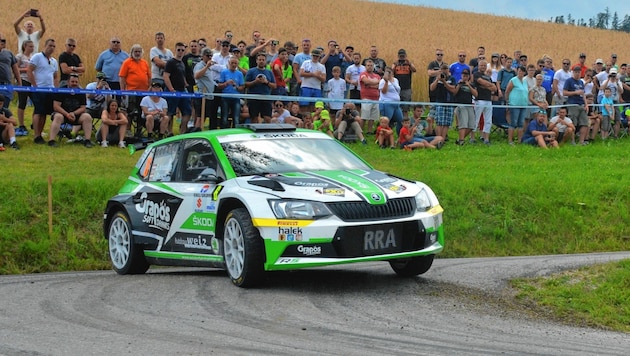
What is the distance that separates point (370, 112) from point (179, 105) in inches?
195

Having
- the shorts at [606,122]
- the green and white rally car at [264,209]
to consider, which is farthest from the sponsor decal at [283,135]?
the shorts at [606,122]

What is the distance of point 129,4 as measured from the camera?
5319cm

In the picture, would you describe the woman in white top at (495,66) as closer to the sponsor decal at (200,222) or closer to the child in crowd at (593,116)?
the child in crowd at (593,116)

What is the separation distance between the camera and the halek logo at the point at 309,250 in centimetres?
1015

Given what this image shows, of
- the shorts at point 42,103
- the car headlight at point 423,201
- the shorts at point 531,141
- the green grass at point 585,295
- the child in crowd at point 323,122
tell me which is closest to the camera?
the green grass at point 585,295

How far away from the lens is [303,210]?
402 inches

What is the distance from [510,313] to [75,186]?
879cm

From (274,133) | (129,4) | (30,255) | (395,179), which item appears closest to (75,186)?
(30,255)

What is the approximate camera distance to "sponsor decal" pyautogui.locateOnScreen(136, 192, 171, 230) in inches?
474

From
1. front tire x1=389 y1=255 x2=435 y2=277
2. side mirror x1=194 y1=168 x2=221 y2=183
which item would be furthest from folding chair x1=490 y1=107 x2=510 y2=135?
side mirror x1=194 y1=168 x2=221 y2=183

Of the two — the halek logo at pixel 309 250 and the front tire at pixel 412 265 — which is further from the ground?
the halek logo at pixel 309 250

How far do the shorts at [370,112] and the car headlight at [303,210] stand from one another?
14579mm

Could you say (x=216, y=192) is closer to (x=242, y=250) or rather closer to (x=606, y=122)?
(x=242, y=250)

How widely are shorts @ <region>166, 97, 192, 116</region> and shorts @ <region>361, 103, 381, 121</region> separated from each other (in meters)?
4.65
